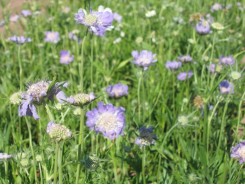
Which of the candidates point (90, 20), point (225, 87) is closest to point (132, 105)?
point (225, 87)

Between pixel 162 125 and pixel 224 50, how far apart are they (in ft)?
2.40

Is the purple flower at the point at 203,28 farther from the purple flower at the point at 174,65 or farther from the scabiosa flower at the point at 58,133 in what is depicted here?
the scabiosa flower at the point at 58,133

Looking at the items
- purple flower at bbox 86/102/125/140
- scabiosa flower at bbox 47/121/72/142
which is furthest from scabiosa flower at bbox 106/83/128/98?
scabiosa flower at bbox 47/121/72/142

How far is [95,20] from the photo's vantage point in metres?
1.18

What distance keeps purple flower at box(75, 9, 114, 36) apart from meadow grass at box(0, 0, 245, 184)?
35 millimetres

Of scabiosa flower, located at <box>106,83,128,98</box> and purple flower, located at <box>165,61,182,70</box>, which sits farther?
purple flower, located at <box>165,61,182,70</box>

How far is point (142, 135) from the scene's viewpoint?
1.34 meters

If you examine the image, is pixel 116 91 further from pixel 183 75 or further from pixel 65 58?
pixel 65 58

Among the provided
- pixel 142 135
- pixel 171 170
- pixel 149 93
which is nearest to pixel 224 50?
pixel 149 93

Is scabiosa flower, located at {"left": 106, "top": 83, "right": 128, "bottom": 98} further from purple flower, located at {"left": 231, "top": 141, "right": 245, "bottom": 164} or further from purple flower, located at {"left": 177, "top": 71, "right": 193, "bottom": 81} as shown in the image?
purple flower, located at {"left": 231, "top": 141, "right": 245, "bottom": 164}

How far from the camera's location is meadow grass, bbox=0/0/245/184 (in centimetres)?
134

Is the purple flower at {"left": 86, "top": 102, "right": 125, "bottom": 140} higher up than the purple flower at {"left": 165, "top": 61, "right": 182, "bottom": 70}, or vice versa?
the purple flower at {"left": 86, "top": 102, "right": 125, "bottom": 140}

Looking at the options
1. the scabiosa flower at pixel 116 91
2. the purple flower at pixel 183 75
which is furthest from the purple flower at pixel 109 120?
the purple flower at pixel 183 75

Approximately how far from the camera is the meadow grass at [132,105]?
1.34 m
